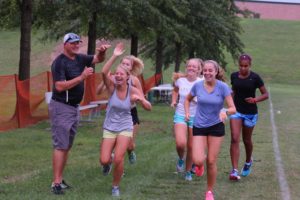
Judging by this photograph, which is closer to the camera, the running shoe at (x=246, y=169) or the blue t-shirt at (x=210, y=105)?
the blue t-shirt at (x=210, y=105)

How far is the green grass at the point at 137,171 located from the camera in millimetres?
7891

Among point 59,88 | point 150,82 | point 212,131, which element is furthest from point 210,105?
point 150,82

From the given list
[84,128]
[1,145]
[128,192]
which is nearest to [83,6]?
[84,128]

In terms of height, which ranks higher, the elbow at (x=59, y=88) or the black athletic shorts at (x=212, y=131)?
the elbow at (x=59, y=88)

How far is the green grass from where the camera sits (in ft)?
25.9

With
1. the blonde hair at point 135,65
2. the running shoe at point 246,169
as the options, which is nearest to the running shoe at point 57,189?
the blonde hair at point 135,65

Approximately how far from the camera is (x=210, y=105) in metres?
7.66

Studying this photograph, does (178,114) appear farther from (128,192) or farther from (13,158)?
(13,158)

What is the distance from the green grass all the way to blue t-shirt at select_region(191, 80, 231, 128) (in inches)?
39.1

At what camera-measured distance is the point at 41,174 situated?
350 inches

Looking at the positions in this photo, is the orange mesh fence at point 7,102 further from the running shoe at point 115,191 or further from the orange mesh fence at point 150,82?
the orange mesh fence at point 150,82

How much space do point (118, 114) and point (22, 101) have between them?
8138mm

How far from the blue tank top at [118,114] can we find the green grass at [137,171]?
33.2 inches

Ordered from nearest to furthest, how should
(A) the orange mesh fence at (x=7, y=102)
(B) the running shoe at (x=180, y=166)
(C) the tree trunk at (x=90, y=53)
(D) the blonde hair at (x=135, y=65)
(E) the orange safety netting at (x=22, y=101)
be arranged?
(D) the blonde hair at (x=135, y=65) → (B) the running shoe at (x=180, y=166) → (A) the orange mesh fence at (x=7, y=102) → (E) the orange safety netting at (x=22, y=101) → (C) the tree trunk at (x=90, y=53)
